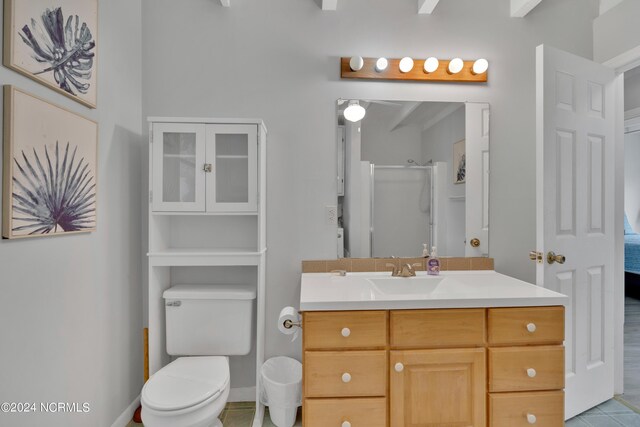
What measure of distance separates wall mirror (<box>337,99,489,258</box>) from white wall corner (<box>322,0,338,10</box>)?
57 cm

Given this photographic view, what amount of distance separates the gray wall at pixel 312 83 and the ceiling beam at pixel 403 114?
0.06 m

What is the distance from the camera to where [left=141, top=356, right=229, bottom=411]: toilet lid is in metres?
1.35

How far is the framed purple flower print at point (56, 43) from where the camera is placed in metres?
1.09

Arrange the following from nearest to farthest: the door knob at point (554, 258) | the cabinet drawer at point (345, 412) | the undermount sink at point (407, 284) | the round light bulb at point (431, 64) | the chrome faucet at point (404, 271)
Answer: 1. the cabinet drawer at point (345, 412)
2. the door knob at point (554, 258)
3. the undermount sink at point (407, 284)
4. the chrome faucet at point (404, 271)
5. the round light bulb at point (431, 64)

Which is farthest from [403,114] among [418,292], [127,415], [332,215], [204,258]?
[127,415]

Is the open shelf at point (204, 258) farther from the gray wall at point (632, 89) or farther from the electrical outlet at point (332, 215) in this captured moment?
the gray wall at point (632, 89)

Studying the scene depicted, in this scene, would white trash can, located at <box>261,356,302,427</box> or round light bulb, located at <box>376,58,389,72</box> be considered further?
round light bulb, located at <box>376,58,389,72</box>

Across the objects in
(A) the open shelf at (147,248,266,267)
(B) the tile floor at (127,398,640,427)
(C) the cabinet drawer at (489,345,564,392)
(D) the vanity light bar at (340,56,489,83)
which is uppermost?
(D) the vanity light bar at (340,56,489,83)

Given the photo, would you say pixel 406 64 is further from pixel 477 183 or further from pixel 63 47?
pixel 63 47

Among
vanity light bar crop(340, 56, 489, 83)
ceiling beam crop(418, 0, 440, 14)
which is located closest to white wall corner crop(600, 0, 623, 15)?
vanity light bar crop(340, 56, 489, 83)

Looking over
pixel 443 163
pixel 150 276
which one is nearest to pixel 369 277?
pixel 443 163

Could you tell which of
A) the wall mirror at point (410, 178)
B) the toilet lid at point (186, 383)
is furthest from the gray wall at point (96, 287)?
the wall mirror at point (410, 178)

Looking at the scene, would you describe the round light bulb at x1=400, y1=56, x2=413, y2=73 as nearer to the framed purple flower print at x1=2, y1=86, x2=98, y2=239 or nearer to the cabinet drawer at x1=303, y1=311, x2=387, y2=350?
the cabinet drawer at x1=303, y1=311, x2=387, y2=350

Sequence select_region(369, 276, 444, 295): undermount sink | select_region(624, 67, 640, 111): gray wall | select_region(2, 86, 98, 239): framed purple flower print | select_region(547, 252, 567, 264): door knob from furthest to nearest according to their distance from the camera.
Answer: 1. select_region(624, 67, 640, 111): gray wall
2. select_region(369, 276, 444, 295): undermount sink
3. select_region(547, 252, 567, 264): door knob
4. select_region(2, 86, 98, 239): framed purple flower print
